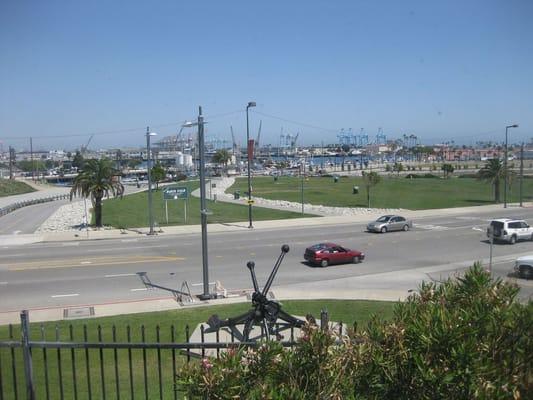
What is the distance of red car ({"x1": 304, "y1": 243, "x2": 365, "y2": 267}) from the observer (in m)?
26.8

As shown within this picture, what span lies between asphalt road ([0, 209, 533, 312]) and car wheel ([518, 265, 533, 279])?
0.93 meters

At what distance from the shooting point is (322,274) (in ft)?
82.7

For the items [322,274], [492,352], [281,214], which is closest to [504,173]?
[281,214]

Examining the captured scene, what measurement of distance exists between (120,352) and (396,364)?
32.3ft

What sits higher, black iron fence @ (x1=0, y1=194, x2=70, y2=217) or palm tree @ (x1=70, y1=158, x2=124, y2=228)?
palm tree @ (x1=70, y1=158, x2=124, y2=228)

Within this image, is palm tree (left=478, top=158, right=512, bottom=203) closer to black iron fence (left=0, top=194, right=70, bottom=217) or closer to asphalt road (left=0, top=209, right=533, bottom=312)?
asphalt road (left=0, top=209, right=533, bottom=312)

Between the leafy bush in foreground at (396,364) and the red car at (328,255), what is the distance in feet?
70.5

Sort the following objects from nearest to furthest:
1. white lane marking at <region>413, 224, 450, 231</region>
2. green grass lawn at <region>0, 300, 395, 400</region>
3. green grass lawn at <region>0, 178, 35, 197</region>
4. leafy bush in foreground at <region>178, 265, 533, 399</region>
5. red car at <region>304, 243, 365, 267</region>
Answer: leafy bush in foreground at <region>178, 265, 533, 399</region> → green grass lawn at <region>0, 300, 395, 400</region> → red car at <region>304, 243, 365, 267</region> → white lane marking at <region>413, 224, 450, 231</region> → green grass lawn at <region>0, 178, 35, 197</region>

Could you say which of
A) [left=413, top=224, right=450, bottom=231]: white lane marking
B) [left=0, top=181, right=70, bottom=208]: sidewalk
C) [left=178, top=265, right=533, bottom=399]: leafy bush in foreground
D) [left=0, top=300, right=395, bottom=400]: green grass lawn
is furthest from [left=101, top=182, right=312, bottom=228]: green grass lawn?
[left=178, top=265, right=533, bottom=399]: leafy bush in foreground

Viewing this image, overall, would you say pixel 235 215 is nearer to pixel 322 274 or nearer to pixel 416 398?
pixel 322 274

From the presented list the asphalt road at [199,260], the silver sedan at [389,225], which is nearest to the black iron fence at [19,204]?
the asphalt road at [199,260]

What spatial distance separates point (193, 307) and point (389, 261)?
12655 millimetres

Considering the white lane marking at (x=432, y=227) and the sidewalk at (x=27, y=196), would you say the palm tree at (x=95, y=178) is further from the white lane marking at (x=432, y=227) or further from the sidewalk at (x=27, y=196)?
the sidewalk at (x=27, y=196)

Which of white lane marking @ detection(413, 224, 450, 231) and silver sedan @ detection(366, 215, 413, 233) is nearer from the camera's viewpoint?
silver sedan @ detection(366, 215, 413, 233)
